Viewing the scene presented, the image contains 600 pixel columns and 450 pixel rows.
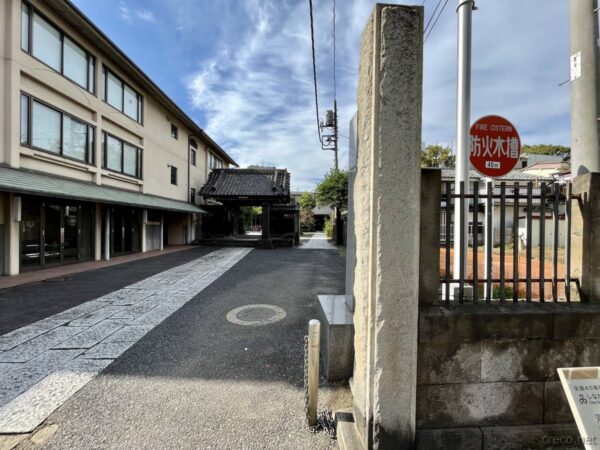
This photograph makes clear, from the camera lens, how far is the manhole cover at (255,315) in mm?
4980

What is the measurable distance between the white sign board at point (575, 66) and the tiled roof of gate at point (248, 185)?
16432mm

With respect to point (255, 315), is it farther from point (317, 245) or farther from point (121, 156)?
point (317, 245)

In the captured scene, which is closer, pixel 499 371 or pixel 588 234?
pixel 499 371

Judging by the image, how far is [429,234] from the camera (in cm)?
225

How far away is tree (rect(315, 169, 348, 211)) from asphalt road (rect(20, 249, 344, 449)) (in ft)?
47.7

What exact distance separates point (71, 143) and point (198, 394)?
11.1 metres

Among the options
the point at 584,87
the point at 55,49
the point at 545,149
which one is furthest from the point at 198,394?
the point at 545,149

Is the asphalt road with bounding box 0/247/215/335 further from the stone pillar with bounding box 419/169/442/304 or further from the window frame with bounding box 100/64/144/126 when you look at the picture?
the window frame with bounding box 100/64/144/126

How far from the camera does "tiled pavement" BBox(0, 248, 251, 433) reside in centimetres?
272

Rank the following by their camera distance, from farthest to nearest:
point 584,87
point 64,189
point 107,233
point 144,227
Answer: point 144,227, point 107,233, point 64,189, point 584,87

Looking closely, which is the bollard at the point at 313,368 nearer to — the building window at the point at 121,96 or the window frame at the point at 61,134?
the window frame at the point at 61,134

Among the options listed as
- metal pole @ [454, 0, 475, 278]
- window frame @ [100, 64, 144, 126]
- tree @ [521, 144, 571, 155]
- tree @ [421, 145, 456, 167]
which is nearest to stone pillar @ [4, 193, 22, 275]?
window frame @ [100, 64, 144, 126]

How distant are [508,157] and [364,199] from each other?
7.36 feet

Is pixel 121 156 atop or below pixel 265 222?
atop
